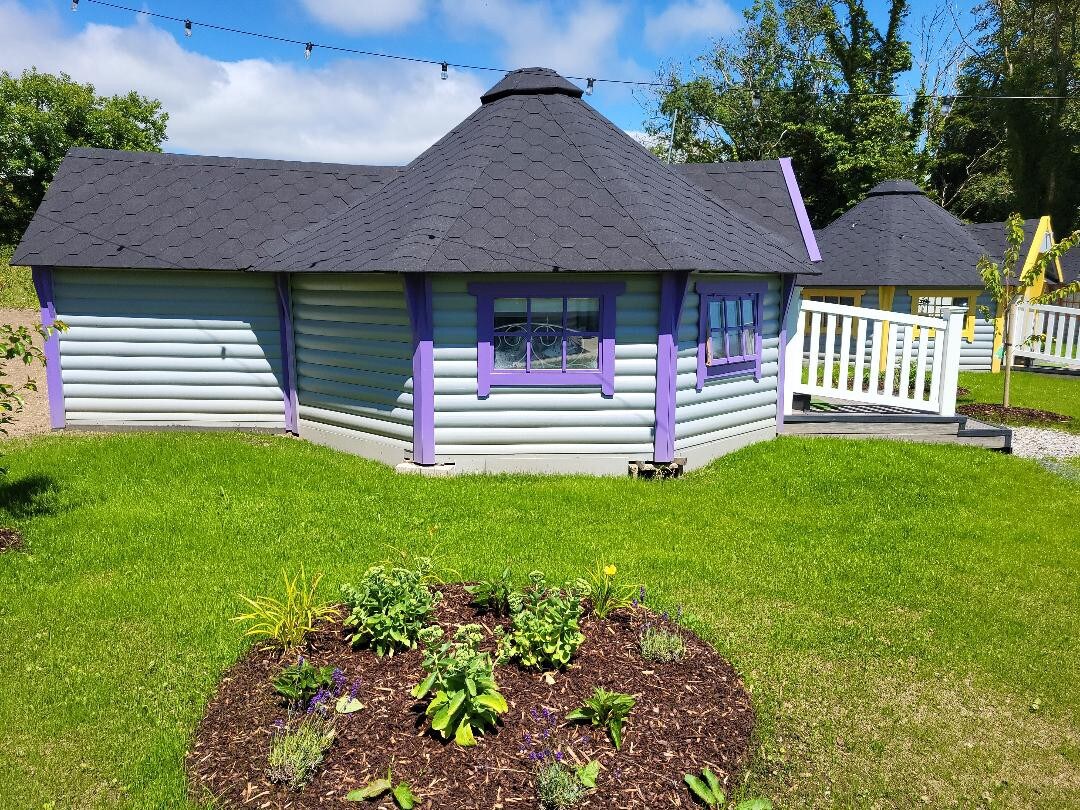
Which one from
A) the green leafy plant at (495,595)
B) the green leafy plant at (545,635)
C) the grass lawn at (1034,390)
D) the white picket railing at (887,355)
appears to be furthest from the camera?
the grass lawn at (1034,390)

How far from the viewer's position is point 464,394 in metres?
9.26

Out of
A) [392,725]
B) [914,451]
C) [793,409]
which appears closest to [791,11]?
[793,409]

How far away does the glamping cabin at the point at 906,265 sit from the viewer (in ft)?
64.4

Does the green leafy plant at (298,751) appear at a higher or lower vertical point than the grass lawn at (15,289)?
lower

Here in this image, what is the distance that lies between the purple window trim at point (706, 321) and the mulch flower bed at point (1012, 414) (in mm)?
6116

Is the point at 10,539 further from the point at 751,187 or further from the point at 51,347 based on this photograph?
the point at 751,187

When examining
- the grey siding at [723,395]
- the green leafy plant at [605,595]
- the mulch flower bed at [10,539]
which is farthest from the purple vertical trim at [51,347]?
the green leafy plant at [605,595]

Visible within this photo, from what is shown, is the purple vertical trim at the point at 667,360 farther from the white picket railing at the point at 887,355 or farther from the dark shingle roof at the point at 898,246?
the dark shingle roof at the point at 898,246

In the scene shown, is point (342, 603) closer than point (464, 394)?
Yes

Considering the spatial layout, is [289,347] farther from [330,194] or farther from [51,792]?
[51,792]

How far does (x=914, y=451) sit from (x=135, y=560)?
9479 mm

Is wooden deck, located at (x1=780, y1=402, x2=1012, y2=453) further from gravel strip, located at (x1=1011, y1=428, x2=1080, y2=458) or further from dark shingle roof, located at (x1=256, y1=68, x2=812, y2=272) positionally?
dark shingle roof, located at (x1=256, y1=68, x2=812, y2=272)

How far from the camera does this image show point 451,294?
9.02 m

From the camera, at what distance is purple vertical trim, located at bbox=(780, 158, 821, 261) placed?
11219 mm
